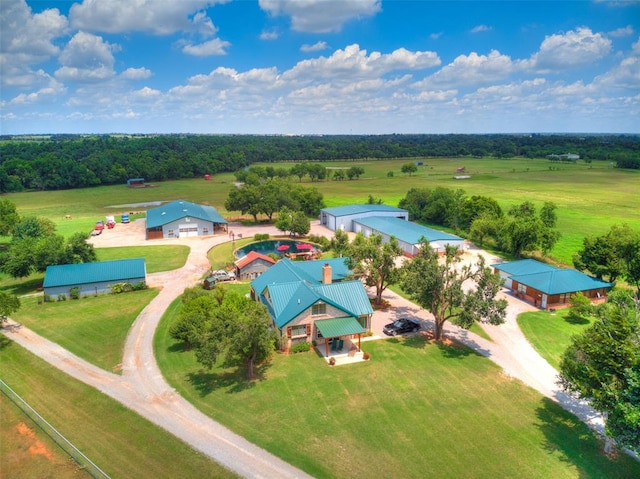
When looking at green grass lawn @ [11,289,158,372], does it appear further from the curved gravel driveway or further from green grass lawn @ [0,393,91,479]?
green grass lawn @ [0,393,91,479]

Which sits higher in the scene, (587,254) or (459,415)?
(587,254)

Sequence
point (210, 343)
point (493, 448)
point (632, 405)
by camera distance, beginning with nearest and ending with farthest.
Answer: point (632, 405), point (493, 448), point (210, 343)

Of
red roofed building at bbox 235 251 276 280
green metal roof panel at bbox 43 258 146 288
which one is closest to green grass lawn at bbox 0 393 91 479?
green metal roof panel at bbox 43 258 146 288

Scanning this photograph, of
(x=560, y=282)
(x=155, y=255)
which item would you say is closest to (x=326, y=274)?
(x=560, y=282)

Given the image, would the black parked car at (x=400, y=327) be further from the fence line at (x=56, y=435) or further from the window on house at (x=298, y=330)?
the fence line at (x=56, y=435)

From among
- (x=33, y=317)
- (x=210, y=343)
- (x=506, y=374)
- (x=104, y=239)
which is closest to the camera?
(x=210, y=343)

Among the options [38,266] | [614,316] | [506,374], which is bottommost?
[506,374]

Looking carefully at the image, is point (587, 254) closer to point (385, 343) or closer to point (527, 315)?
point (527, 315)

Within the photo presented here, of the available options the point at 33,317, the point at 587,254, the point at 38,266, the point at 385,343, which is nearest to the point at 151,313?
the point at 33,317
